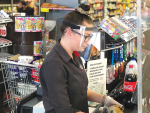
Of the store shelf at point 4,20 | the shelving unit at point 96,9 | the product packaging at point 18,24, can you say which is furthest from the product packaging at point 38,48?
the shelving unit at point 96,9

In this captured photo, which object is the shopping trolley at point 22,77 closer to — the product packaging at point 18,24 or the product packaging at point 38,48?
the product packaging at point 38,48

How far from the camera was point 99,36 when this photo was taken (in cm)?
233

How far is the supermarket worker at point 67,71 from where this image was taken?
4.09ft

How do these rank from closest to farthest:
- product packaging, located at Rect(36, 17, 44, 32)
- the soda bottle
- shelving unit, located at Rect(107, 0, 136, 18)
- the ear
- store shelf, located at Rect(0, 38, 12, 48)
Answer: the ear, the soda bottle, store shelf, located at Rect(0, 38, 12, 48), product packaging, located at Rect(36, 17, 44, 32), shelving unit, located at Rect(107, 0, 136, 18)

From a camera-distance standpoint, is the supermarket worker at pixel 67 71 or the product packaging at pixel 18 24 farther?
the product packaging at pixel 18 24

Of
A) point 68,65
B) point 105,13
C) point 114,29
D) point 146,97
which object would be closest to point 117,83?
point 114,29

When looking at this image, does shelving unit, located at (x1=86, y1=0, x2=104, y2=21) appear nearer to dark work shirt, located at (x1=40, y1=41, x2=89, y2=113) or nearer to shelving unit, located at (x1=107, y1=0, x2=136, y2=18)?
shelving unit, located at (x1=107, y1=0, x2=136, y2=18)

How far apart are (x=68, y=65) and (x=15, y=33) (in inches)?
107

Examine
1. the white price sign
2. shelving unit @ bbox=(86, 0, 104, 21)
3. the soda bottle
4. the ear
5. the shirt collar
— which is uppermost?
shelving unit @ bbox=(86, 0, 104, 21)

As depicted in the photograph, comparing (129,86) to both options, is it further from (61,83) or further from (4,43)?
(4,43)

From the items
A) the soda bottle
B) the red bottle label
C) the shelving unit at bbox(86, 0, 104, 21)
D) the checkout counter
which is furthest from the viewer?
the shelving unit at bbox(86, 0, 104, 21)

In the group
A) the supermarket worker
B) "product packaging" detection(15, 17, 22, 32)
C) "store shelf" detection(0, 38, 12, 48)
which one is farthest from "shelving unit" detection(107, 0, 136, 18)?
the supermarket worker

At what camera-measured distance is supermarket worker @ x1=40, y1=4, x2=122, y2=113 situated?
125 cm

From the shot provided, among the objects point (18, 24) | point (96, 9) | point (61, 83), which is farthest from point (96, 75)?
point (96, 9)
